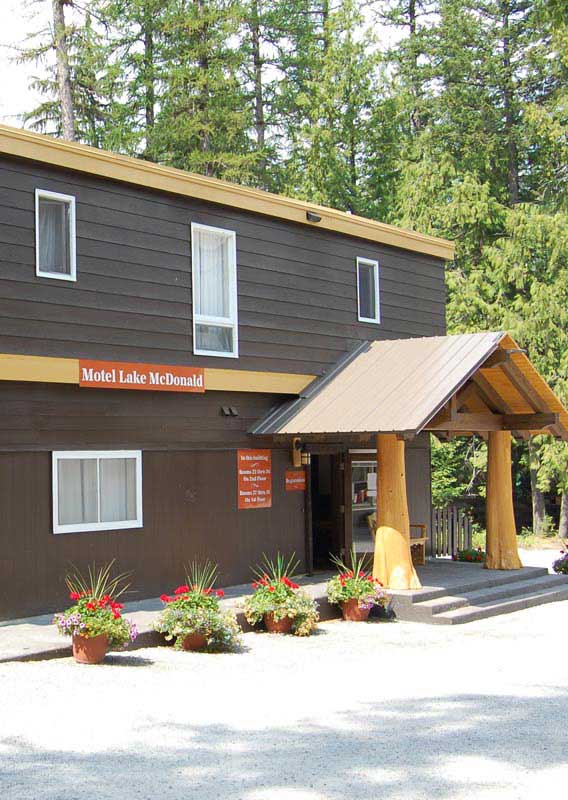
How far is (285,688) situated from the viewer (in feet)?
30.7

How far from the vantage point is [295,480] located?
15891 millimetres

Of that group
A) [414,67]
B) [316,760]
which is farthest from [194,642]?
[414,67]

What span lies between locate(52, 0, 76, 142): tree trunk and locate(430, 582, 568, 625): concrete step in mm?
17449

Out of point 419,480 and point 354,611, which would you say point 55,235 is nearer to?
point 354,611

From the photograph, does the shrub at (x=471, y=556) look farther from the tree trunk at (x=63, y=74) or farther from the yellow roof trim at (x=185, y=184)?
the tree trunk at (x=63, y=74)

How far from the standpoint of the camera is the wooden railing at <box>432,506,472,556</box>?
19.0 meters

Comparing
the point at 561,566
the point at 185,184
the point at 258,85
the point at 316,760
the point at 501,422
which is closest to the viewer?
the point at 316,760

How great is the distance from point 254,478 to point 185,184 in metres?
4.34

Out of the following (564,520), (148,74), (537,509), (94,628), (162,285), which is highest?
(148,74)

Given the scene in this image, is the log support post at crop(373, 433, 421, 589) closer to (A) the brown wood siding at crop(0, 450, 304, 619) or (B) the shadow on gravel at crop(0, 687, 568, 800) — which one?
(A) the brown wood siding at crop(0, 450, 304, 619)

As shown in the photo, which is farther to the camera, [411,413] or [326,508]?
[326,508]

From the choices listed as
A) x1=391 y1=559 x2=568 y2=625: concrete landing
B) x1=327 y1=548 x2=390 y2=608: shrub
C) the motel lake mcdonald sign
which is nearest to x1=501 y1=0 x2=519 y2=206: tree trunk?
x1=391 y1=559 x2=568 y2=625: concrete landing

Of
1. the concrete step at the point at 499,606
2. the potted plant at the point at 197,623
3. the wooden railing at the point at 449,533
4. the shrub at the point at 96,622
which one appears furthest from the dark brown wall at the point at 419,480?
the shrub at the point at 96,622

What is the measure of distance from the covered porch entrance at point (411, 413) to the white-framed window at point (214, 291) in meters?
1.49
